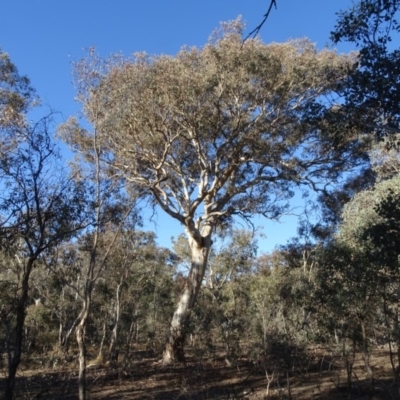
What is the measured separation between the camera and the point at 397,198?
5.02 m

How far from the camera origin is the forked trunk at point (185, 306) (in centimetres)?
1375

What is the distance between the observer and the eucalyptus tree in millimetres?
12602

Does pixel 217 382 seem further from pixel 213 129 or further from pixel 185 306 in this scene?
pixel 213 129

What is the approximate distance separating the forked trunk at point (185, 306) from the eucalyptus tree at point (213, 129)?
0.03m

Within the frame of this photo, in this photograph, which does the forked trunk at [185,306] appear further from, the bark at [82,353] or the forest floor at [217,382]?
the bark at [82,353]

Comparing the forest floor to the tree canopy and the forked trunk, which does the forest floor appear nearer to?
the forked trunk

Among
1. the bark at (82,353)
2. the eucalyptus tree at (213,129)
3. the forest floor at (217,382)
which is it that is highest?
the eucalyptus tree at (213,129)

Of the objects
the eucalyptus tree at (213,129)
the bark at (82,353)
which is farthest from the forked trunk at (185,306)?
the bark at (82,353)

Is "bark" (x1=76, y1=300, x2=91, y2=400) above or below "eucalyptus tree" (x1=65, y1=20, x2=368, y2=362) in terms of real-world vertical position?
below

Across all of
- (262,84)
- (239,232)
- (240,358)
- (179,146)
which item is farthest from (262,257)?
(262,84)

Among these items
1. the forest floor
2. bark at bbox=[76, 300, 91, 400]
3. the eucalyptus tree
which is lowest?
the forest floor

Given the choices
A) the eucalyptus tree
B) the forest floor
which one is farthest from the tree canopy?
the forest floor

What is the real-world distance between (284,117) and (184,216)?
4.20 meters

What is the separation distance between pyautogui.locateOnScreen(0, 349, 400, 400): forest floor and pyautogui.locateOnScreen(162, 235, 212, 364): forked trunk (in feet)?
1.27
